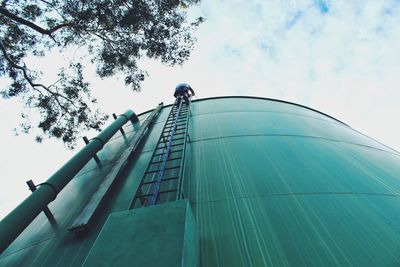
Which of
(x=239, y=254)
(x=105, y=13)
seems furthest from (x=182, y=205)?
(x=105, y=13)

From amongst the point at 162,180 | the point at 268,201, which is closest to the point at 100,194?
the point at 162,180

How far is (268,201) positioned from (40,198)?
14.2 feet

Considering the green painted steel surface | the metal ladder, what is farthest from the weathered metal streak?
the green painted steel surface

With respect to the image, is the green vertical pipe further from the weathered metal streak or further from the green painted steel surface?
the green painted steel surface

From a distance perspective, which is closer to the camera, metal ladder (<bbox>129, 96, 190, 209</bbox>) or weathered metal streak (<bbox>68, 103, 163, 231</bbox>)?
metal ladder (<bbox>129, 96, 190, 209</bbox>)

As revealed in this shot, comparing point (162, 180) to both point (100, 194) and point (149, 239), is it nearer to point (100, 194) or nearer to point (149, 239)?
point (100, 194)

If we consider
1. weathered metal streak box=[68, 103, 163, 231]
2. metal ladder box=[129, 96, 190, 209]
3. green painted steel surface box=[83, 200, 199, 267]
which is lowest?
weathered metal streak box=[68, 103, 163, 231]

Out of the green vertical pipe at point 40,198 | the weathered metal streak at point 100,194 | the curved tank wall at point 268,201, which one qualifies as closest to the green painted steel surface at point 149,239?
the curved tank wall at point 268,201

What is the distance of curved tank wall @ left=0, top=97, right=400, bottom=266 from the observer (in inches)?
120

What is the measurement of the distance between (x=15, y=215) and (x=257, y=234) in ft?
13.5

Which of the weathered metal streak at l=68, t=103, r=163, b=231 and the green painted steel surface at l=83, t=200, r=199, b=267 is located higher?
the green painted steel surface at l=83, t=200, r=199, b=267

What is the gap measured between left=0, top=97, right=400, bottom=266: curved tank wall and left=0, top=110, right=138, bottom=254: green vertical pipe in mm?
473

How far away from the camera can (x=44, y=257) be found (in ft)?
13.0

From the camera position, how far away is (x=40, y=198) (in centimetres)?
472
